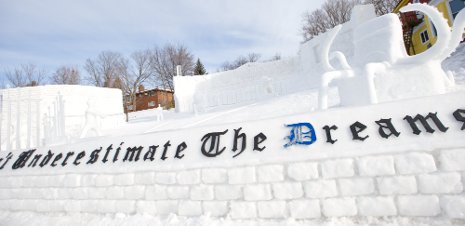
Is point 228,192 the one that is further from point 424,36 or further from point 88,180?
point 424,36

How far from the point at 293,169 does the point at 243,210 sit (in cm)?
78

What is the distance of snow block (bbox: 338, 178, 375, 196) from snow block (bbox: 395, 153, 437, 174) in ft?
1.03

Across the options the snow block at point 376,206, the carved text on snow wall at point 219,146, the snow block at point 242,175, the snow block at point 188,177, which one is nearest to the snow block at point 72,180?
the carved text on snow wall at point 219,146

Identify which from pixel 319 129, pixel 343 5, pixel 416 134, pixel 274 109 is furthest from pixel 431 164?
pixel 343 5

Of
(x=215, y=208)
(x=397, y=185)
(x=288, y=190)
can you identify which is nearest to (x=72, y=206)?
(x=215, y=208)

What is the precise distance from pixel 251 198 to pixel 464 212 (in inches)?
78.9

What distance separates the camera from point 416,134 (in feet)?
8.27

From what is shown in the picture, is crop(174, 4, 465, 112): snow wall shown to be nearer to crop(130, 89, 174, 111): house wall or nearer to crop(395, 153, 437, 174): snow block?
crop(395, 153, 437, 174): snow block

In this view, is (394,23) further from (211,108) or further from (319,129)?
(211,108)

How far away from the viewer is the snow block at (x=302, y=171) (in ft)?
9.00

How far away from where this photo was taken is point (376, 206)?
248 centimetres

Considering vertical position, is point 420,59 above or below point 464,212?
above

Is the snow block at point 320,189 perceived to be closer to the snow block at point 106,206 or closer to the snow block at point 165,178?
the snow block at point 165,178

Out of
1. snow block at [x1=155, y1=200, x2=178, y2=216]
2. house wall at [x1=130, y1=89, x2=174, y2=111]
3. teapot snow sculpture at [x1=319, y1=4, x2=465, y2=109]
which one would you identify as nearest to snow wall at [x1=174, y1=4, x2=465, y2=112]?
teapot snow sculpture at [x1=319, y1=4, x2=465, y2=109]
